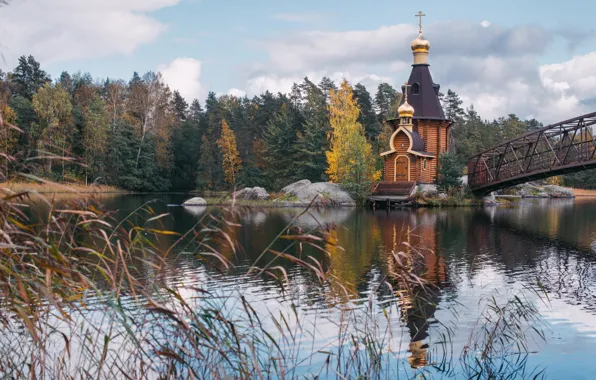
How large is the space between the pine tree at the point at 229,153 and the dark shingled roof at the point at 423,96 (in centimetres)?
2013

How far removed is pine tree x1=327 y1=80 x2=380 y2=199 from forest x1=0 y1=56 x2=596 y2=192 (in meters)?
2.03

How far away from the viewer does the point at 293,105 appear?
5925cm

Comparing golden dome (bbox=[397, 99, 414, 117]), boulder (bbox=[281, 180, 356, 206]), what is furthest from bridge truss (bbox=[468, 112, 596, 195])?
boulder (bbox=[281, 180, 356, 206])

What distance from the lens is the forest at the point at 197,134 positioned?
5019cm

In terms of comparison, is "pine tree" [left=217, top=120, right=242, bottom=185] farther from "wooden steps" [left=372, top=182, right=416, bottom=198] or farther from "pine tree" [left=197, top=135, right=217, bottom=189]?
"wooden steps" [left=372, top=182, right=416, bottom=198]

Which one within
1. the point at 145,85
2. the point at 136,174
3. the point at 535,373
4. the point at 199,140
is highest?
the point at 145,85

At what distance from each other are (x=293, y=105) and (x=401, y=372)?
5374 cm

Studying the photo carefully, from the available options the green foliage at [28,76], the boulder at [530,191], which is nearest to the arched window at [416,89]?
the boulder at [530,191]

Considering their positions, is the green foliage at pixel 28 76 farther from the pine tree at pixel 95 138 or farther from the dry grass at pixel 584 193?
the dry grass at pixel 584 193

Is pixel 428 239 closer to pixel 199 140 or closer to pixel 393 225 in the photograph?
pixel 393 225

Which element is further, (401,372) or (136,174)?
(136,174)

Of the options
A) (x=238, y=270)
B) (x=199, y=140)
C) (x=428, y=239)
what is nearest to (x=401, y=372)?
(x=238, y=270)

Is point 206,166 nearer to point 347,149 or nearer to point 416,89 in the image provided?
point 347,149

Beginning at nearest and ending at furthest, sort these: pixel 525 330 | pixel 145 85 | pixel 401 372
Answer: pixel 401 372
pixel 525 330
pixel 145 85
